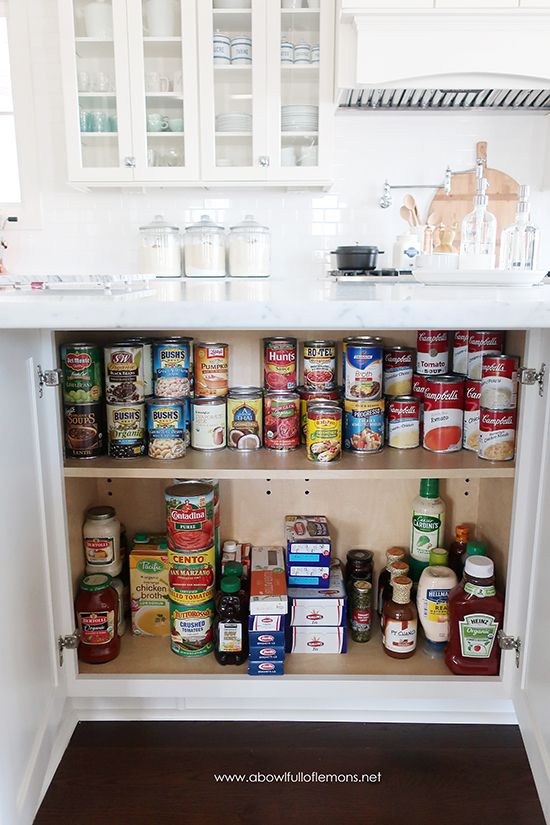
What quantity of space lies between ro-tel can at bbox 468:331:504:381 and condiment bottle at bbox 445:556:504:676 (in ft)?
1.19

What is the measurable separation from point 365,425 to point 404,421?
0.08 metres

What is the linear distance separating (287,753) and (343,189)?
2.20 metres

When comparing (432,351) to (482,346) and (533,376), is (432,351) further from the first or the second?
(533,376)

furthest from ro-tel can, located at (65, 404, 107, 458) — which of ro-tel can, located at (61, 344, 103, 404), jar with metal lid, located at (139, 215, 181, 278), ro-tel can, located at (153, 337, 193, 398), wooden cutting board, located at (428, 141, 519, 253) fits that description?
wooden cutting board, located at (428, 141, 519, 253)

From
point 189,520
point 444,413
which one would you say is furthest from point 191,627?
Answer: point 444,413

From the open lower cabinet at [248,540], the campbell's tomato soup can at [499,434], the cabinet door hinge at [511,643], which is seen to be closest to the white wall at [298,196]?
the open lower cabinet at [248,540]

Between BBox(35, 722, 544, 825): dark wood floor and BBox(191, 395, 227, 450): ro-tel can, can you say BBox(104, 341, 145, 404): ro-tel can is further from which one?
BBox(35, 722, 544, 825): dark wood floor

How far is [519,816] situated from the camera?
1.06 meters

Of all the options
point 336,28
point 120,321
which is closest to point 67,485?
point 120,321

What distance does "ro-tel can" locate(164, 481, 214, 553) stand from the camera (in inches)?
49.1

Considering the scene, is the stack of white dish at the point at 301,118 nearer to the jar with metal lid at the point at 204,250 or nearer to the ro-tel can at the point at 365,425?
the jar with metal lid at the point at 204,250

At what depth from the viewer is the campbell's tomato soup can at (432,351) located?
1.26 m

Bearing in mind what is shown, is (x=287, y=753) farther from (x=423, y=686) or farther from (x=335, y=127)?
(x=335, y=127)

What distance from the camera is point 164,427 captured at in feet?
3.96
